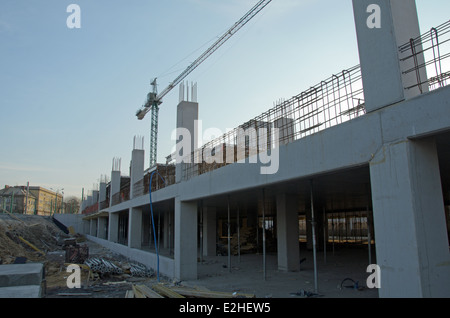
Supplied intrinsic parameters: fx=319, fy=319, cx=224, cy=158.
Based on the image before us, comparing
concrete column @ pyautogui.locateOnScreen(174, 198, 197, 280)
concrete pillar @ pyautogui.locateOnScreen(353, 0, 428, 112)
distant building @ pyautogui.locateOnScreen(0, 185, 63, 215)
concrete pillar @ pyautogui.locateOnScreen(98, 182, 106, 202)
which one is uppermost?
distant building @ pyautogui.locateOnScreen(0, 185, 63, 215)

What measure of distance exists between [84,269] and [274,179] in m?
11.3

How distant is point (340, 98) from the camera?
6.92 m

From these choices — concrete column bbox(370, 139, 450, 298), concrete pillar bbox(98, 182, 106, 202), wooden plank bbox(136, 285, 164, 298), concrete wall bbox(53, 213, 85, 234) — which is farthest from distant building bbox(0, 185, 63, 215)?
concrete column bbox(370, 139, 450, 298)

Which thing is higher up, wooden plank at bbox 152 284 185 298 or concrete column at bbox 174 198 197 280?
concrete column at bbox 174 198 197 280

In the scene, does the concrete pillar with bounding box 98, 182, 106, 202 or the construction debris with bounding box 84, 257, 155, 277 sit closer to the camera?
the construction debris with bounding box 84, 257, 155, 277

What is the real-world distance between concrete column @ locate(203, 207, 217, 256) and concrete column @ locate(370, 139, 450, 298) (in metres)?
17.8

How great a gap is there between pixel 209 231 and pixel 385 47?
1905 cm

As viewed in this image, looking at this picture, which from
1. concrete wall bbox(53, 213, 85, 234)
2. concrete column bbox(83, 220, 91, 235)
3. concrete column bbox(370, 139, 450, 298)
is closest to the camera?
concrete column bbox(370, 139, 450, 298)

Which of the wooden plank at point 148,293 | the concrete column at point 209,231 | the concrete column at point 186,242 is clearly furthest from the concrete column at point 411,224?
the concrete column at point 209,231

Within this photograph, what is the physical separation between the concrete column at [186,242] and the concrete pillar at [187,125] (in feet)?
4.61

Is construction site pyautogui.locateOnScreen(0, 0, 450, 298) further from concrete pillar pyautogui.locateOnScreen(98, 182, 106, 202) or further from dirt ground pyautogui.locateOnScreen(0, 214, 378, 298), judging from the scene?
concrete pillar pyautogui.locateOnScreen(98, 182, 106, 202)

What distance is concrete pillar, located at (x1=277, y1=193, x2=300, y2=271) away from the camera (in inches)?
552
